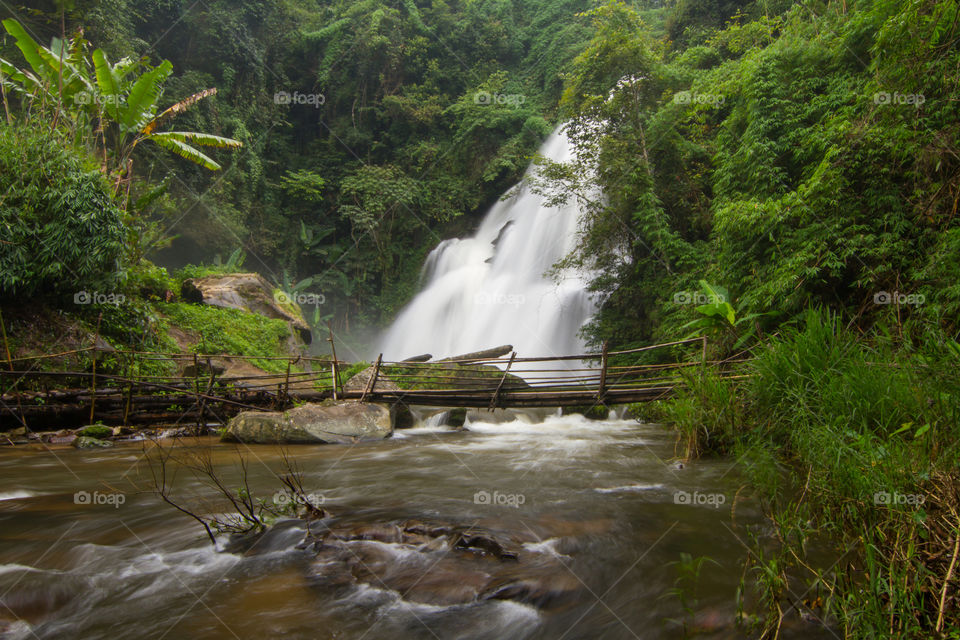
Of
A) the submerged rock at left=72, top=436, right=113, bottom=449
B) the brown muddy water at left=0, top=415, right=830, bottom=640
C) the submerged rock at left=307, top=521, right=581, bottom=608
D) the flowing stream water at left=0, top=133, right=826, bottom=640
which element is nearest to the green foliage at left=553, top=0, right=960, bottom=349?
the brown muddy water at left=0, top=415, right=830, bottom=640

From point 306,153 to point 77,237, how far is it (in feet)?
60.7

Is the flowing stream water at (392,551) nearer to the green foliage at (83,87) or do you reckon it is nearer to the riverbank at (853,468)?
the riverbank at (853,468)

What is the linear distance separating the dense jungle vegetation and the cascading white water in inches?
57.4

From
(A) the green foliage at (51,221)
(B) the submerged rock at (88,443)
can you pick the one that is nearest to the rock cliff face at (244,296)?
(A) the green foliage at (51,221)

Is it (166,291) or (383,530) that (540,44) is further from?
(383,530)

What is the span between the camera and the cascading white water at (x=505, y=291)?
15.0 metres

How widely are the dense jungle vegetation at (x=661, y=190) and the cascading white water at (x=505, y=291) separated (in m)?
1.46

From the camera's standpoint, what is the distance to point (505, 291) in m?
17.4

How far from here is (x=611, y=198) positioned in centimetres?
1135

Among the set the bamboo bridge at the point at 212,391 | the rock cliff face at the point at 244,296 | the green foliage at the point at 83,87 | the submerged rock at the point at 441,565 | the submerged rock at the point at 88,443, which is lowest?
the submerged rock at the point at 88,443

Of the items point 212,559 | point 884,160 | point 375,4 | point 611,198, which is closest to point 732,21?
point 611,198

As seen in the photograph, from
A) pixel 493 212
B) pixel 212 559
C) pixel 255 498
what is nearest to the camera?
pixel 212 559

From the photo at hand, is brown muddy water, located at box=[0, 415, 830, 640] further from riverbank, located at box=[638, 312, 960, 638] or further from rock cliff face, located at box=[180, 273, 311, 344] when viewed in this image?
rock cliff face, located at box=[180, 273, 311, 344]

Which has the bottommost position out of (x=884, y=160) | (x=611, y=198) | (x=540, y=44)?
(x=884, y=160)
